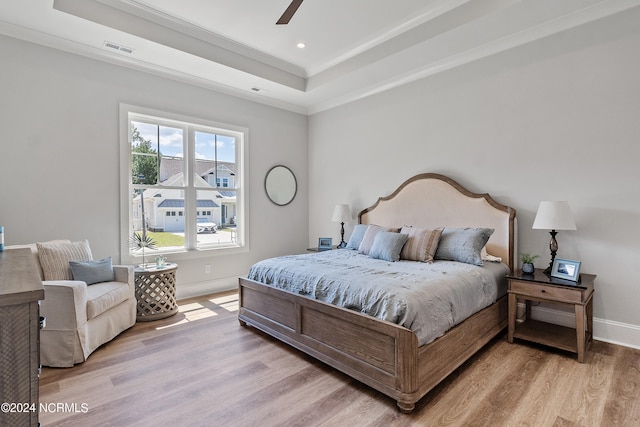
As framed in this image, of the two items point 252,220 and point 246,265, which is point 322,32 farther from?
point 246,265

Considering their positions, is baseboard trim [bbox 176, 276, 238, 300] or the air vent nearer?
the air vent

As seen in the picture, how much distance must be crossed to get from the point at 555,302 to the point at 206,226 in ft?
13.5

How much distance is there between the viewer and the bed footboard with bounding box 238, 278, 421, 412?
194cm

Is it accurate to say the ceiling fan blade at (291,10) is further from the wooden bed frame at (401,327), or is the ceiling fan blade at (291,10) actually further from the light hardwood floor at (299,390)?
the light hardwood floor at (299,390)

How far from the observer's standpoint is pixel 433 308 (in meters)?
2.16

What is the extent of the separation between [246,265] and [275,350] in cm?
230

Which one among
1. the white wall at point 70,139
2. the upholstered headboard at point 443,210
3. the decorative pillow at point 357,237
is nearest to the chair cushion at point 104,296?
the white wall at point 70,139

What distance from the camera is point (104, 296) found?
2852mm

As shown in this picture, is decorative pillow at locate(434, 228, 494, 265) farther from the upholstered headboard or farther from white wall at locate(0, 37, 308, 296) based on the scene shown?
white wall at locate(0, 37, 308, 296)

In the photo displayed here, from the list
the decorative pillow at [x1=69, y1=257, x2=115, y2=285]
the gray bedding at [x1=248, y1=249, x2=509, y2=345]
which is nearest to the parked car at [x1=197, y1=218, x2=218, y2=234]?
the decorative pillow at [x1=69, y1=257, x2=115, y2=285]

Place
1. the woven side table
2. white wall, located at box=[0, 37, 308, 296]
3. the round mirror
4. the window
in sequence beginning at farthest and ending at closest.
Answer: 1. the round mirror
2. the window
3. the woven side table
4. white wall, located at box=[0, 37, 308, 296]

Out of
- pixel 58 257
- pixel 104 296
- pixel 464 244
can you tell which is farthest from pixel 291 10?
pixel 58 257

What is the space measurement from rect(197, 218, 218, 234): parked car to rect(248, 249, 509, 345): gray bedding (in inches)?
65.2

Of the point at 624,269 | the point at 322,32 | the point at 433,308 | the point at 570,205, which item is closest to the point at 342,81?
the point at 322,32
